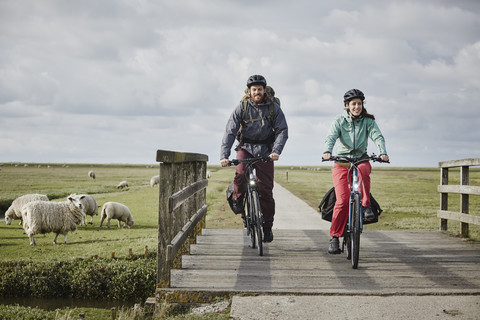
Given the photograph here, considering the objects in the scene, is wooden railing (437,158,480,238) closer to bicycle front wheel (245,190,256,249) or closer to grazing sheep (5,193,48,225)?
bicycle front wheel (245,190,256,249)

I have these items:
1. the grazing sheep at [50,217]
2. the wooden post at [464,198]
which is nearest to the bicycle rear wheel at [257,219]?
the wooden post at [464,198]

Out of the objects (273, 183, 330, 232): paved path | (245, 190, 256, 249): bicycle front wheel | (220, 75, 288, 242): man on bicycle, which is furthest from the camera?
(273, 183, 330, 232): paved path

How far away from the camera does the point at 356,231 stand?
5.65m

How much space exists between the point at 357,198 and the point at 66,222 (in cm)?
1258

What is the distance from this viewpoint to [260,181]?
6578 mm

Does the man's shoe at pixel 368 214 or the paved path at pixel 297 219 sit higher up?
the man's shoe at pixel 368 214

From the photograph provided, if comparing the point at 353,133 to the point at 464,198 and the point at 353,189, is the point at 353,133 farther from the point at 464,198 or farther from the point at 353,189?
the point at 464,198

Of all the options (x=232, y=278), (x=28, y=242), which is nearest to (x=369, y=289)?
(x=232, y=278)

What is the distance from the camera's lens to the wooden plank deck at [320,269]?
190 inches

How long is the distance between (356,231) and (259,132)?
2.04m

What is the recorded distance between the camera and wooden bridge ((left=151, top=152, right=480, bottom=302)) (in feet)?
15.8

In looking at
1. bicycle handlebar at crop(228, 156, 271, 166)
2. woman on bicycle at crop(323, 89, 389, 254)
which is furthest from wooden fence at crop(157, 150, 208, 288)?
woman on bicycle at crop(323, 89, 389, 254)

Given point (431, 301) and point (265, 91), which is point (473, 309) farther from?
point (265, 91)

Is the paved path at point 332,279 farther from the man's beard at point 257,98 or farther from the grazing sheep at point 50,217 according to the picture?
the grazing sheep at point 50,217
